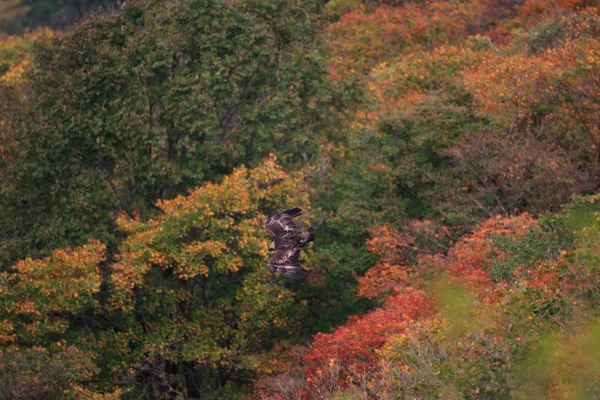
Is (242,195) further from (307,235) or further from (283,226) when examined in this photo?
(307,235)

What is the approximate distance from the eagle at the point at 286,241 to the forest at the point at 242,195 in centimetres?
579

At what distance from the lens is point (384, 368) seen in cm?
2048

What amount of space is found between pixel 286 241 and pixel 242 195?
1049 centimetres

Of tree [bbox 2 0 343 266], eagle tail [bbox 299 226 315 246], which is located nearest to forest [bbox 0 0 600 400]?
tree [bbox 2 0 343 266]

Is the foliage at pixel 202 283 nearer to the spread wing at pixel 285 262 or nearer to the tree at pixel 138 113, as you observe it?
the tree at pixel 138 113

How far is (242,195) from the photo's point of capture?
28.9 meters

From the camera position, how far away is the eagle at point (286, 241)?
57.1ft

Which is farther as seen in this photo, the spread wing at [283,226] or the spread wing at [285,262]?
the spread wing at [283,226]

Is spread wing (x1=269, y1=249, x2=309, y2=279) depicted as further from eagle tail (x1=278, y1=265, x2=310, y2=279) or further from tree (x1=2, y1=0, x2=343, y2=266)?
tree (x1=2, y1=0, x2=343, y2=266)

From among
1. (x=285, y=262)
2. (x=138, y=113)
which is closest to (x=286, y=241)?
(x=285, y=262)

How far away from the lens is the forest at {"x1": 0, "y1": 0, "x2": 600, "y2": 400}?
27.3 meters

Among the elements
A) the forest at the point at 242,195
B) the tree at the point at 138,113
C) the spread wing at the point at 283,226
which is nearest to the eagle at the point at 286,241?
the spread wing at the point at 283,226

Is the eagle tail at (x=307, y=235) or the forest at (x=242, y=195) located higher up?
the eagle tail at (x=307, y=235)

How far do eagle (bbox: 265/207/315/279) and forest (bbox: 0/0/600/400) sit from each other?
19.0 ft
